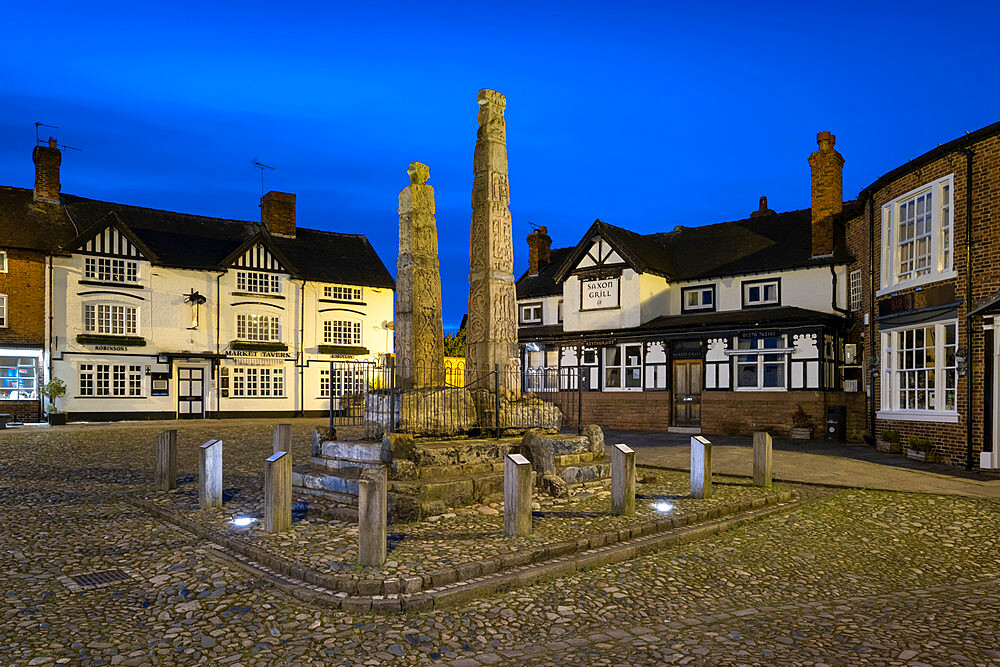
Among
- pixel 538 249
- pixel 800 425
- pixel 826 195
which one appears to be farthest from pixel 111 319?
pixel 826 195

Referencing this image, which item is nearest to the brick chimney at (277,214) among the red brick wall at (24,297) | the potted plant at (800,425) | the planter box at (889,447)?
the red brick wall at (24,297)

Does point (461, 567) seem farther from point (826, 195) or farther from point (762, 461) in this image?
point (826, 195)

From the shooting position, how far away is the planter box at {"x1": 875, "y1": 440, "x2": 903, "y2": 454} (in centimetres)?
1727

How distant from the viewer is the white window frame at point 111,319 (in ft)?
99.9

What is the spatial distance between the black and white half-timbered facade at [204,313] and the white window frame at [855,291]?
63.3ft

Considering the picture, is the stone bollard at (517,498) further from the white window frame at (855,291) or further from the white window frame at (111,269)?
the white window frame at (111,269)

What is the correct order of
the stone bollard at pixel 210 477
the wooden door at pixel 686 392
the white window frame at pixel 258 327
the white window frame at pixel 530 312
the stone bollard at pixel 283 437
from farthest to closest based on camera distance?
the white window frame at pixel 258 327, the white window frame at pixel 530 312, the wooden door at pixel 686 392, the stone bollard at pixel 283 437, the stone bollard at pixel 210 477

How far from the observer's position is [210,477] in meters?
9.66

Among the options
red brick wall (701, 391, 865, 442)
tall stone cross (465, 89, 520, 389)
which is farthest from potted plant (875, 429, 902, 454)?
tall stone cross (465, 89, 520, 389)

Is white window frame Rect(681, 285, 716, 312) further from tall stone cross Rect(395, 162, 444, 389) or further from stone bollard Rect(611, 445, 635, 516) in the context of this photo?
stone bollard Rect(611, 445, 635, 516)

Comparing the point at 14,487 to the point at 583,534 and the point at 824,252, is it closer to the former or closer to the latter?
the point at 583,534

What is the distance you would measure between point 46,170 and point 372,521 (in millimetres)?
31350

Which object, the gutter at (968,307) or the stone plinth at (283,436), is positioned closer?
the stone plinth at (283,436)

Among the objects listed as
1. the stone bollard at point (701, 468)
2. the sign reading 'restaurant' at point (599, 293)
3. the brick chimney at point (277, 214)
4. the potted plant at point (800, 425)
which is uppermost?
the brick chimney at point (277, 214)
